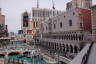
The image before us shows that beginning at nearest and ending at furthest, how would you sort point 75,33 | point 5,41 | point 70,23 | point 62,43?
point 75,33 → point 70,23 → point 62,43 → point 5,41

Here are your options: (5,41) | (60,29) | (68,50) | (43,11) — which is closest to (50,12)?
(43,11)

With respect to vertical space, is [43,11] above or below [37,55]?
above

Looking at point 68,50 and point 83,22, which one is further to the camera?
point 68,50

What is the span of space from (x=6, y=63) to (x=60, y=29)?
26284 millimetres

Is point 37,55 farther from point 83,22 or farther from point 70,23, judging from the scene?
point 83,22

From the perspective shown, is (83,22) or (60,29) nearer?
(83,22)

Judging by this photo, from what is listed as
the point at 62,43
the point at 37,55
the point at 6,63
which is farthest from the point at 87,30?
the point at 6,63

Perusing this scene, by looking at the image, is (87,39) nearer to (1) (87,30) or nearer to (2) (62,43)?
(1) (87,30)

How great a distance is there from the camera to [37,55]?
2329 inches

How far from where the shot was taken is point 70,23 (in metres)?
52.9

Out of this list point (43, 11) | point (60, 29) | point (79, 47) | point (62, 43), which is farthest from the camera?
point (43, 11)

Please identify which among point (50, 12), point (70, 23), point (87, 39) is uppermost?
point (50, 12)

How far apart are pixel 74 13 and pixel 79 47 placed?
11790mm

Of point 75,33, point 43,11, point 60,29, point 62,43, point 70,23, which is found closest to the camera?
point 75,33
